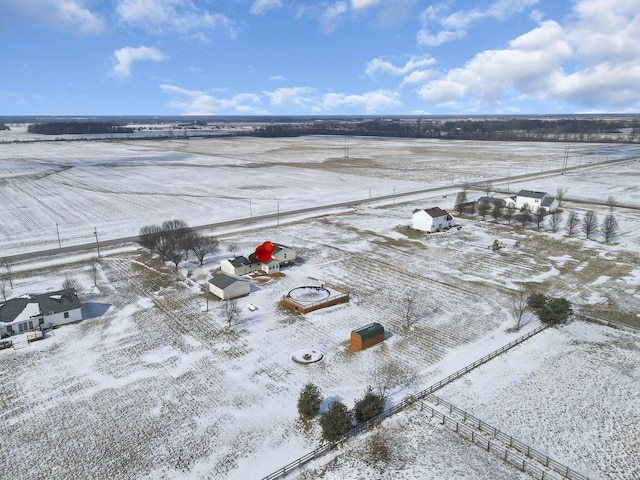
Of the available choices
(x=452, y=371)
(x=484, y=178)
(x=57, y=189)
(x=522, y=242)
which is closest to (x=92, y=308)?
(x=452, y=371)

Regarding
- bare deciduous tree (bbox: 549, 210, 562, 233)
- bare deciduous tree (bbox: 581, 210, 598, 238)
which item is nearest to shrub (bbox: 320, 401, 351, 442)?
bare deciduous tree (bbox: 581, 210, 598, 238)

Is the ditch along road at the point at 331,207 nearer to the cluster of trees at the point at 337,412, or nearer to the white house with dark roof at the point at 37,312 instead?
the white house with dark roof at the point at 37,312

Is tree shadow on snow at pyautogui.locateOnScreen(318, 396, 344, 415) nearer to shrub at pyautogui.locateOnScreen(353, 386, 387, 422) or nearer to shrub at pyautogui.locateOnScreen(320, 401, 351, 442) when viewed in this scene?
shrub at pyautogui.locateOnScreen(353, 386, 387, 422)

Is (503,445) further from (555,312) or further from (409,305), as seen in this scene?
(555,312)

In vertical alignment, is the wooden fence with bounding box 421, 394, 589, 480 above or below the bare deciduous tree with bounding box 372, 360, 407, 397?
below

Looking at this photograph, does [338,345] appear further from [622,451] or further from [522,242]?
[522,242]

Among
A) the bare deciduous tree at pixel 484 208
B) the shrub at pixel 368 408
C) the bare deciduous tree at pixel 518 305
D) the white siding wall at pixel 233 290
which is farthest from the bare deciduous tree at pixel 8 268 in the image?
the bare deciduous tree at pixel 484 208

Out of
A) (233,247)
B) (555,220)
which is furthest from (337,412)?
(555,220)
